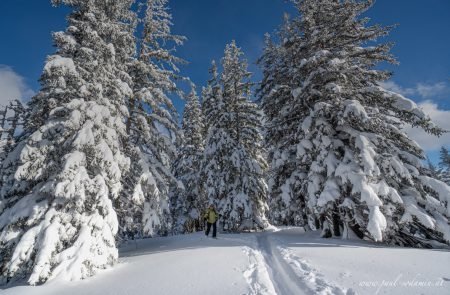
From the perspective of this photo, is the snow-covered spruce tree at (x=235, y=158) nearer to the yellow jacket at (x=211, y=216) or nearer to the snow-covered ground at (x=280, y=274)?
the yellow jacket at (x=211, y=216)

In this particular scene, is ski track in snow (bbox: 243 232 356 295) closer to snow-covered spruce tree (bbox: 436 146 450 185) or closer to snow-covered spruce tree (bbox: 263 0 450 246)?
snow-covered spruce tree (bbox: 263 0 450 246)

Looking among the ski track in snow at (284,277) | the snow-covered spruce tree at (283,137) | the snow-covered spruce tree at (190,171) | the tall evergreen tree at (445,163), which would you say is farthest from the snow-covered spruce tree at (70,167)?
the tall evergreen tree at (445,163)

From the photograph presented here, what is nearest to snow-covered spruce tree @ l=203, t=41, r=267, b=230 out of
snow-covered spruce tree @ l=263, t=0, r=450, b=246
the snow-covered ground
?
snow-covered spruce tree @ l=263, t=0, r=450, b=246

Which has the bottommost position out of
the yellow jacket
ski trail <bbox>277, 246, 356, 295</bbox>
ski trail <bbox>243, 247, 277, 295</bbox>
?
ski trail <bbox>243, 247, 277, 295</bbox>

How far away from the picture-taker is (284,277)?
7270 millimetres

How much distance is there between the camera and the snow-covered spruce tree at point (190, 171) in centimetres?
2492

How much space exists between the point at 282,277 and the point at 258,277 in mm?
656

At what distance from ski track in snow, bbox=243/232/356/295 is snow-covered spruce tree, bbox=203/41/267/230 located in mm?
9870

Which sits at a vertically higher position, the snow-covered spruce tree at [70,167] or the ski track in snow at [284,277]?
the snow-covered spruce tree at [70,167]

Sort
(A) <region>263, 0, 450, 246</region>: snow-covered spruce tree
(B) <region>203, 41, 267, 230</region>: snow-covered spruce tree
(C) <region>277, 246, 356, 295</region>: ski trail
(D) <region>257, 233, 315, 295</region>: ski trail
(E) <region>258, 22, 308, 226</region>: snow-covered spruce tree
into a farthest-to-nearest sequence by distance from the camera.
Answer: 1. (B) <region>203, 41, 267, 230</region>: snow-covered spruce tree
2. (E) <region>258, 22, 308, 226</region>: snow-covered spruce tree
3. (A) <region>263, 0, 450, 246</region>: snow-covered spruce tree
4. (D) <region>257, 233, 315, 295</region>: ski trail
5. (C) <region>277, 246, 356, 295</region>: ski trail

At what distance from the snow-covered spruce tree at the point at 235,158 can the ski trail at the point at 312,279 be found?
34.9 feet

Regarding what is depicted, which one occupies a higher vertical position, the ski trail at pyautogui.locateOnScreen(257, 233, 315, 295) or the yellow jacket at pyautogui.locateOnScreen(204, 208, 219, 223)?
the yellow jacket at pyautogui.locateOnScreen(204, 208, 219, 223)

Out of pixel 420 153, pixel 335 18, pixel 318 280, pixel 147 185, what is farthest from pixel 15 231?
pixel 335 18

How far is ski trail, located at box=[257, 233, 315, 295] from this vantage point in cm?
626
